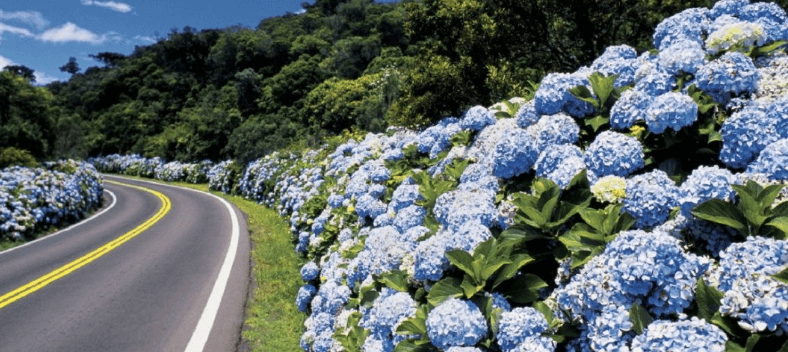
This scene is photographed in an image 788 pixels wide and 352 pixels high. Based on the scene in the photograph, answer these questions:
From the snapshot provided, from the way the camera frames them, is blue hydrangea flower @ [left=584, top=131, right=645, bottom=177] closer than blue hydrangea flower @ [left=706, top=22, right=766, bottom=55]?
Yes

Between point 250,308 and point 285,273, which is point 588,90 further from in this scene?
point 285,273

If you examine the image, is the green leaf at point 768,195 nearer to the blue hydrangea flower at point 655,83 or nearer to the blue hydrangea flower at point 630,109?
the blue hydrangea flower at point 630,109

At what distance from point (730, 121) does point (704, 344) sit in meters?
1.47

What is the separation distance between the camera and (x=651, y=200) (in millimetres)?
2424

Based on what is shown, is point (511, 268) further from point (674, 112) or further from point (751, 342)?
point (674, 112)

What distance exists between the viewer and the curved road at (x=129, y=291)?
6.08 meters

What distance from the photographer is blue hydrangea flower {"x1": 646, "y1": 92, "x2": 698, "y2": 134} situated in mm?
2703

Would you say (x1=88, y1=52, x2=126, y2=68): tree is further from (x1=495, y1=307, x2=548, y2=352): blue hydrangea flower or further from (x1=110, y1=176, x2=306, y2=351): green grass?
(x1=495, y1=307, x2=548, y2=352): blue hydrangea flower

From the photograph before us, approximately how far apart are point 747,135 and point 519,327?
62.7 inches

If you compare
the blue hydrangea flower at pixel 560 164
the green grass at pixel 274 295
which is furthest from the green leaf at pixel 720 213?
the green grass at pixel 274 295

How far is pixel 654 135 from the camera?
10.0 ft

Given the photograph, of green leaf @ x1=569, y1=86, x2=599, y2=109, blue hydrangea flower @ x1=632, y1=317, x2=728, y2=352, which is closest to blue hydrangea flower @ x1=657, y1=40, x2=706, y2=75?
green leaf @ x1=569, y1=86, x2=599, y2=109

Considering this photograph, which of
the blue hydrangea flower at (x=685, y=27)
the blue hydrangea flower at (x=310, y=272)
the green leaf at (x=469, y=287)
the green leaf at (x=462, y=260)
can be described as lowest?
the blue hydrangea flower at (x=310, y=272)

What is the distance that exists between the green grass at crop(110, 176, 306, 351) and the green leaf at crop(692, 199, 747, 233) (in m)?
4.65
